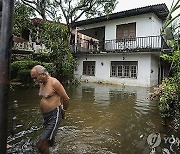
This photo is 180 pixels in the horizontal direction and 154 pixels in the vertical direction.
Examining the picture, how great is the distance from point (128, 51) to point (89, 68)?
5332 millimetres

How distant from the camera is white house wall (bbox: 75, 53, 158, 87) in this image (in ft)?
57.8

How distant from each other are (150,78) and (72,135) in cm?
1374

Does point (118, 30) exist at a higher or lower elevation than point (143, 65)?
higher

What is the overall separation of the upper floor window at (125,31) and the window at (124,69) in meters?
2.73

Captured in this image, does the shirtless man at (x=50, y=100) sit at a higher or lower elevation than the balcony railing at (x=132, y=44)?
lower

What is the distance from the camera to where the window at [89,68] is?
71.1 ft

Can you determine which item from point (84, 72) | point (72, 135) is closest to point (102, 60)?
point (84, 72)

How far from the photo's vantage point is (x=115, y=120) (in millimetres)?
6355

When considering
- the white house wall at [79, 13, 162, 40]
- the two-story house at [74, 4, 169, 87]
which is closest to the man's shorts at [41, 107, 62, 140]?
the two-story house at [74, 4, 169, 87]

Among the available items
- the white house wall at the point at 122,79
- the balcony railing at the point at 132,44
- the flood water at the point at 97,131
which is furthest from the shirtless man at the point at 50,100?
the white house wall at the point at 122,79

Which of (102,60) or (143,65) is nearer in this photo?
(143,65)

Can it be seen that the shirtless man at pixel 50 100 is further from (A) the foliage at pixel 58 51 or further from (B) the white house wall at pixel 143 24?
(B) the white house wall at pixel 143 24

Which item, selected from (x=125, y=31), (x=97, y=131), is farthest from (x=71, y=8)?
(x=97, y=131)

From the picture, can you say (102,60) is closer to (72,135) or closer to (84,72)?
(84,72)
